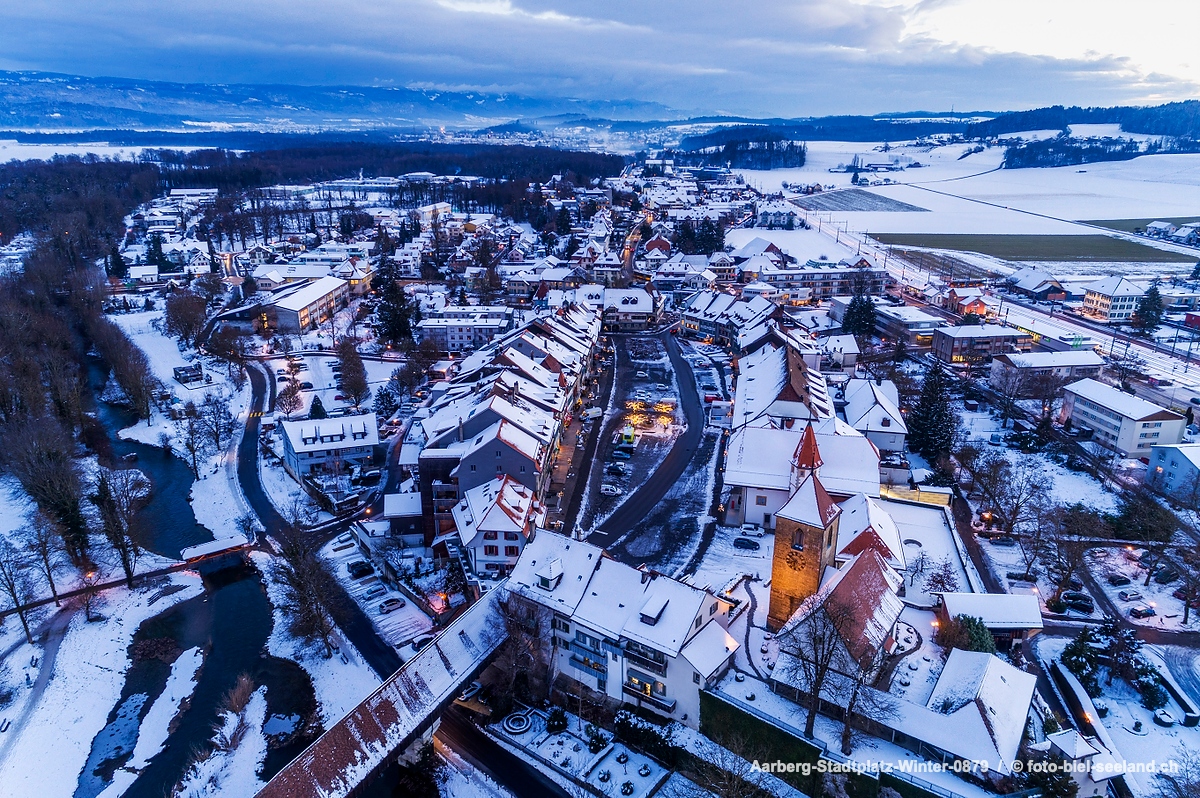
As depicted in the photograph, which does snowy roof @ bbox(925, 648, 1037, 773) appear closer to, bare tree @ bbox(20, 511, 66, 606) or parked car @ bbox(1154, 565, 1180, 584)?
parked car @ bbox(1154, 565, 1180, 584)

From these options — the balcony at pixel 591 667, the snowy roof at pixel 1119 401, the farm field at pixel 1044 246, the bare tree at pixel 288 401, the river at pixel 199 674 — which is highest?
the farm field at pixel 1044 246

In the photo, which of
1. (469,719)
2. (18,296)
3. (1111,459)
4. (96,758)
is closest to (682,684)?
(469,719)

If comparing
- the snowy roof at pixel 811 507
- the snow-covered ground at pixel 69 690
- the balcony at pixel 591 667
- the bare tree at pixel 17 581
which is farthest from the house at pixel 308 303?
the snowy roof at pixel 811 507

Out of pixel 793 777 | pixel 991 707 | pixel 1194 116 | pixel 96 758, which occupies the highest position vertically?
pixel 1194 116

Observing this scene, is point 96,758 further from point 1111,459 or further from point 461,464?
point 1111,459

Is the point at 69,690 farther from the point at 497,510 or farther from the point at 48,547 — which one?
the point at 497,510

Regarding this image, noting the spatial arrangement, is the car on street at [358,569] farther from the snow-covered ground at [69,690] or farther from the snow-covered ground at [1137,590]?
the snow-covered ground at [1137,590]

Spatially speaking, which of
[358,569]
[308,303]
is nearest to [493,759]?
[358,569]
